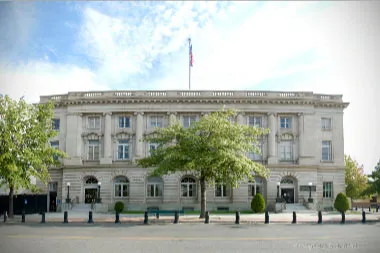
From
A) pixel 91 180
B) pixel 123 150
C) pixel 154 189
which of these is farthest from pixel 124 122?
pixel 154 189

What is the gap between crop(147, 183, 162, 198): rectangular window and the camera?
1807 inches

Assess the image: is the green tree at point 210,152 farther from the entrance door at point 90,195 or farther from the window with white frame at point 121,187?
the entrance door at point 90,195

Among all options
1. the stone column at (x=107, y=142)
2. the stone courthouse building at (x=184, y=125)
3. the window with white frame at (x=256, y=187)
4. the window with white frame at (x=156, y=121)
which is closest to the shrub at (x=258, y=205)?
the stone courthouse building at (x=184, y=125)

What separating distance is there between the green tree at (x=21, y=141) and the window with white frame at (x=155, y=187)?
14.4 m

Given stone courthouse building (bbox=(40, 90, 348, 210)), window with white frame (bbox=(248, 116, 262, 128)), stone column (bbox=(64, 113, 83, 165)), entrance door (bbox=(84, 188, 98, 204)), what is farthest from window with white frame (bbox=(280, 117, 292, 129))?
stone column (bbox=(64, 113, 83, 165))

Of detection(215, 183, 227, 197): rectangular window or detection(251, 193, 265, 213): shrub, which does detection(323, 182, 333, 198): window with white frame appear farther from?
detection(215, 183, 227, 197): rectangular window

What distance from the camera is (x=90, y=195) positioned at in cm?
4609

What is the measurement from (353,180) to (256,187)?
3040 cm

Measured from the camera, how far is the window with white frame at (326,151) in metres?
47.1

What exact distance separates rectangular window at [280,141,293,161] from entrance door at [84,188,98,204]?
2310cm

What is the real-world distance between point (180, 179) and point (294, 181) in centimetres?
1371

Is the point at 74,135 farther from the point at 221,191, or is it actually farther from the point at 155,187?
the point at 221,191

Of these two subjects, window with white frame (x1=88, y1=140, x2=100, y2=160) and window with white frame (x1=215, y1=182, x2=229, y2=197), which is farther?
window with white frame (x1=88, y1=140, x2=100, y2=160)

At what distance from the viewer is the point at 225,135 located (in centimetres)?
3111
